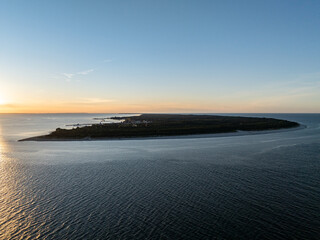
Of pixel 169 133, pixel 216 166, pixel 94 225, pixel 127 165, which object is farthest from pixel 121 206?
pixel 169 133

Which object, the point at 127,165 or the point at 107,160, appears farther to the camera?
the point at 107,160

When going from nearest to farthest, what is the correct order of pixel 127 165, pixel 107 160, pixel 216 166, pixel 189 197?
1. pixel 189 197
2. pixel 216 166
3. pixel 127 165
4. pixel 107 160

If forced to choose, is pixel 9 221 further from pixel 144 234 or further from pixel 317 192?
pixel 317 192

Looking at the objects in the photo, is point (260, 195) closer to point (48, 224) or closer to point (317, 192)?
point (317, 192)

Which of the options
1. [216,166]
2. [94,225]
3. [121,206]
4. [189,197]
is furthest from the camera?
[216,166]

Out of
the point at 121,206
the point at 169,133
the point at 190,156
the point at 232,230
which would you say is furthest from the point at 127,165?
the point at 169,133

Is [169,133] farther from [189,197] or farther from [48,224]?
[48,224]

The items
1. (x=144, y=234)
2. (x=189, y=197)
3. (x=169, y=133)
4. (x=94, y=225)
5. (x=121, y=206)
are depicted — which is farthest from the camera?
(x=169, y=133)

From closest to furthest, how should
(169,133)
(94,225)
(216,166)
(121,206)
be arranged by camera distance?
(94,225) → (121,206) → (216,166) → (169,133)

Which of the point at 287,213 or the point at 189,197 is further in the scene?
the point at 189,197
